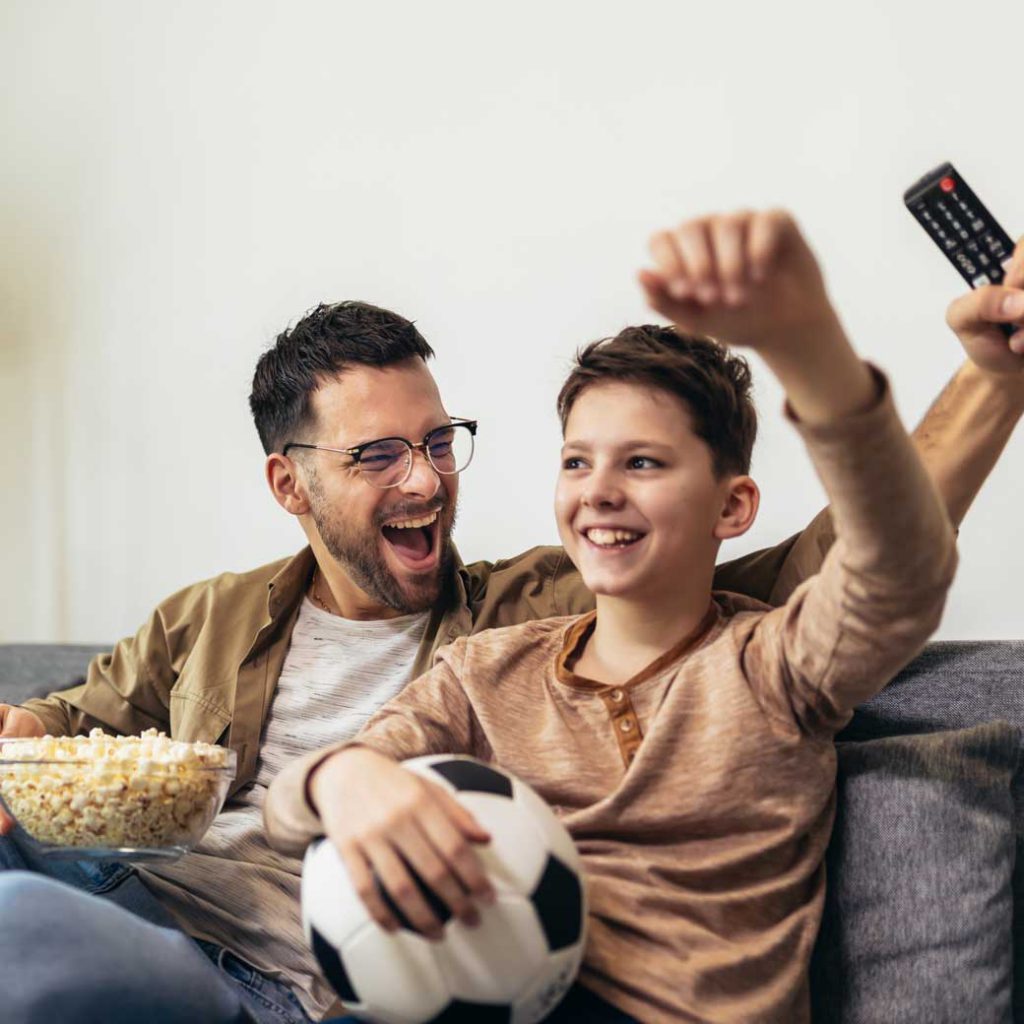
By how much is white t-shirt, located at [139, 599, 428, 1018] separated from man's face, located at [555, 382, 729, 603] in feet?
1.57

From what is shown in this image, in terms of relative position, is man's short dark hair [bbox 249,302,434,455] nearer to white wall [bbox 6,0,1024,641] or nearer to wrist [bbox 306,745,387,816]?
white wall [bbox 6,0,1024,641]

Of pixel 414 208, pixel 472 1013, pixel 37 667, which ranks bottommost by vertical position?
pixel 37 667

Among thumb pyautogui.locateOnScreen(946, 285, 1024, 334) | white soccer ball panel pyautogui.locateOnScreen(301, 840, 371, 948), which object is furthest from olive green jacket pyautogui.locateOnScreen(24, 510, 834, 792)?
white soccer ball panel pyautogui.locateOnScreen(301, 840, 371, 948)

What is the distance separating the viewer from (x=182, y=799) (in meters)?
1.36

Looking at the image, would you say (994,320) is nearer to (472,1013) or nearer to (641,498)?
(641,498)

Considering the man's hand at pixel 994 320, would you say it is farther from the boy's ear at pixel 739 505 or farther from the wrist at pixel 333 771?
the wrist at pixel 333 771

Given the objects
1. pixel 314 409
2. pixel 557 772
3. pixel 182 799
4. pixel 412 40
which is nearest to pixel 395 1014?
pixel 557 772

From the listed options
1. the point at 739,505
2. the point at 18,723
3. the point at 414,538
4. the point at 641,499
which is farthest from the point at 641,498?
the point at 18,723

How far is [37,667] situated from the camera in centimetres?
230

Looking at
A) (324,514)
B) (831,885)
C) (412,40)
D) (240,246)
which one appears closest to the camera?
(831,885)

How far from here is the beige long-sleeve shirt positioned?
1006mm

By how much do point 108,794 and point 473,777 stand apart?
0.50 m

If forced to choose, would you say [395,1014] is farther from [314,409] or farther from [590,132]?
[590,132]

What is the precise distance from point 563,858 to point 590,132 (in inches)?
57.2
